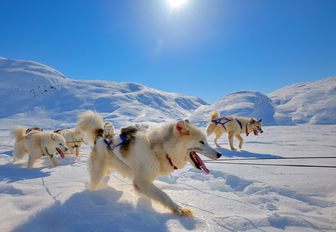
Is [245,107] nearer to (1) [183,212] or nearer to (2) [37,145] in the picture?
(2) [37,145]

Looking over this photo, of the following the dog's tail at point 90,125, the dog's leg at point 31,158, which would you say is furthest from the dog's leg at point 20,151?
the dog's tail at point 90,125

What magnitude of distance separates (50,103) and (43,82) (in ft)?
65.3

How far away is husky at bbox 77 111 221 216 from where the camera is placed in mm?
3344

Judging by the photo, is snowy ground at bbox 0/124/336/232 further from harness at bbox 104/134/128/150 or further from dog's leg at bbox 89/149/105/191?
harness at bbox 104/134/128/150

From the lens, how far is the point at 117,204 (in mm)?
3164

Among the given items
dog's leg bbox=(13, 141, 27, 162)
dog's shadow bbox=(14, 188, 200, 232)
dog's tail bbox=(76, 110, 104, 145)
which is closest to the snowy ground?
dog's shadow bbox=(14, 188, 200, 232)

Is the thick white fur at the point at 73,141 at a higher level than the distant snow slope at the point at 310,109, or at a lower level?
lower

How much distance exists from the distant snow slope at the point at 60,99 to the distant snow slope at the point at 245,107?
62.9 feet

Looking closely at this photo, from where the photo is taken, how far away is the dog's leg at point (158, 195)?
9.71 feet

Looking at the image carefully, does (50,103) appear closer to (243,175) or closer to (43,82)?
(43,82)

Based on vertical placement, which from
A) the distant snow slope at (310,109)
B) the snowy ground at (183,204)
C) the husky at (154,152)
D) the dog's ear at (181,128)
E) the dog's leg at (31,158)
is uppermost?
the distant snow slope at (310,109)

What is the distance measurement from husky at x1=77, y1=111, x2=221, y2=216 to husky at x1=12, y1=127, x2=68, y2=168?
3735 mm

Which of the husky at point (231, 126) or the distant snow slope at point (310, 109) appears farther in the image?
the distant snow slope at point (310, 109)

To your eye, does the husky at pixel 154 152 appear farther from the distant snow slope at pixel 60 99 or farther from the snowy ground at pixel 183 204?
the distant snow slope at pixel 60 99
